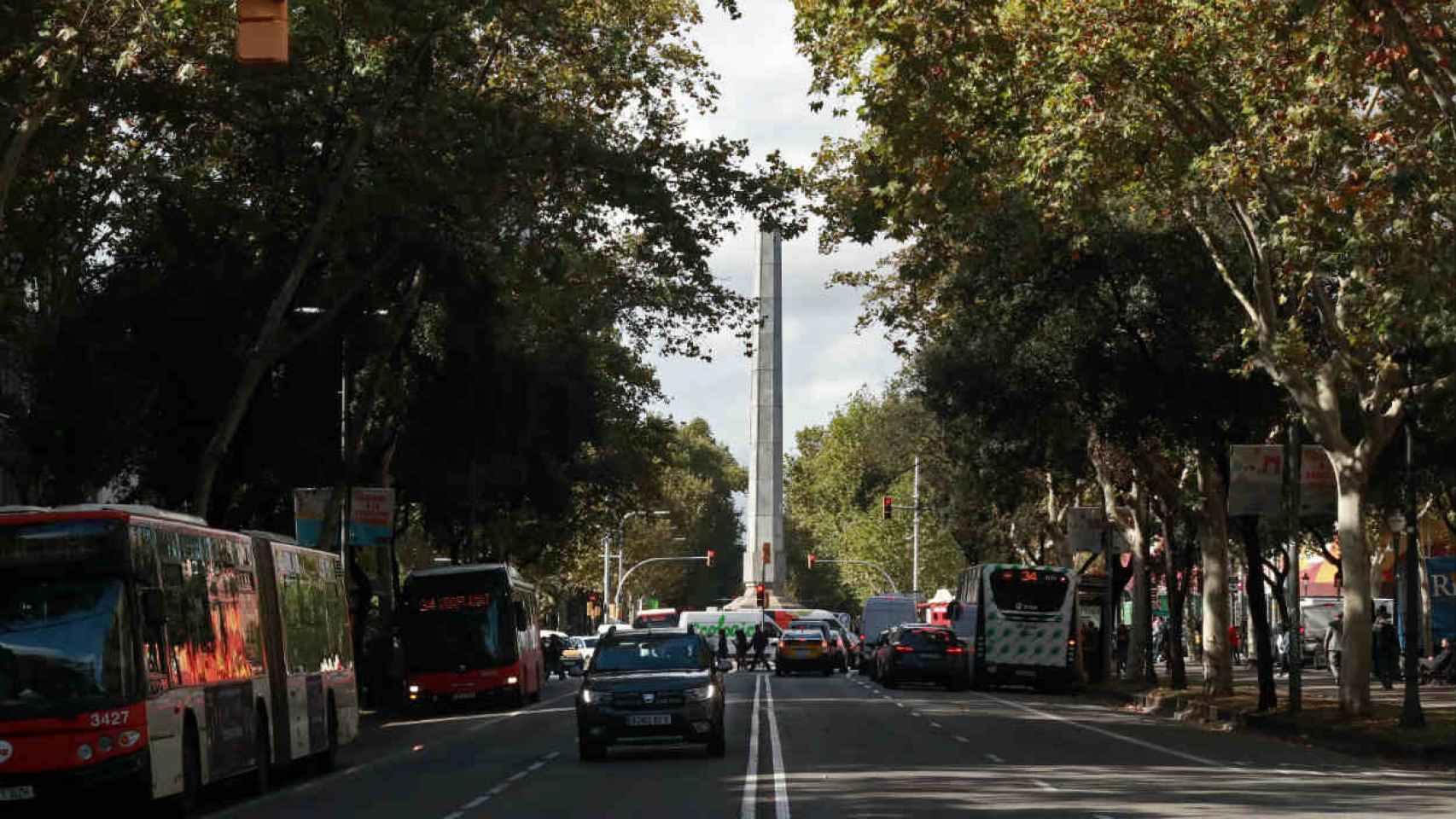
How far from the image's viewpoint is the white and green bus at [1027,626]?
53.3 m

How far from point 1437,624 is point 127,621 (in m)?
47.4

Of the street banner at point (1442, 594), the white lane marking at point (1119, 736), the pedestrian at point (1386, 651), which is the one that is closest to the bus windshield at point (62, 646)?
the white lane marking at point (1119, 736)

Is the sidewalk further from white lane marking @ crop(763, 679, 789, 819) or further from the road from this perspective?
white lane marking @ crop(763, 679, 789, 819)

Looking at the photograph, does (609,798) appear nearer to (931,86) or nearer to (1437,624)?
(931,86)

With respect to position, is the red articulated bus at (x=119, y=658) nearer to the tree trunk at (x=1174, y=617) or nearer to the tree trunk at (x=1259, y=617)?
the tree trunk at (x=1259, y=617)

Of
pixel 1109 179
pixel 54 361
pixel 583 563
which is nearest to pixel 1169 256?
pixel 1109 179

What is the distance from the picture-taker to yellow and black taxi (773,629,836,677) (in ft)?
206

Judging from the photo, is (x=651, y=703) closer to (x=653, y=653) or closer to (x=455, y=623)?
(x=653, y=653)

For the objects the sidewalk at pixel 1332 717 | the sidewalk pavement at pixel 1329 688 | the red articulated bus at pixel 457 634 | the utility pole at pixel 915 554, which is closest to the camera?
the sidewalk at pixel 1332 717

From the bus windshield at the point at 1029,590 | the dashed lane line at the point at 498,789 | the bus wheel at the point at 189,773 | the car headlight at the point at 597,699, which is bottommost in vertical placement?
the dashed lane line at the point at 498,789

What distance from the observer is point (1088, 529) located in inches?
2101

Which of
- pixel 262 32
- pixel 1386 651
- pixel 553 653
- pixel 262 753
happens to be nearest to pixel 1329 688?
pixel 1386 651

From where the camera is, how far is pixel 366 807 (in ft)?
65.9

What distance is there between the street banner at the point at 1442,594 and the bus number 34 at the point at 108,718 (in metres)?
46.7
